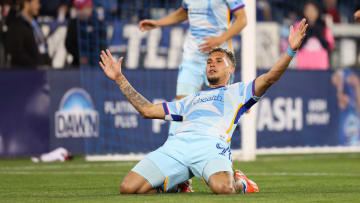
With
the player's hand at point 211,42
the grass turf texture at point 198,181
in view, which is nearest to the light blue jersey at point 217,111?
the grass turf texture at point 198,181

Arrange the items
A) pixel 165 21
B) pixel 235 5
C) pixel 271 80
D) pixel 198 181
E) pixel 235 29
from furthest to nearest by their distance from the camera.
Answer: pixel 165 21 < pixel 235 5 < pixel 235 29 < pixel 198 181 < pixel 271 80

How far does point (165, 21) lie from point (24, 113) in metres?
3.69

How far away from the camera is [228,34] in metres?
8.21

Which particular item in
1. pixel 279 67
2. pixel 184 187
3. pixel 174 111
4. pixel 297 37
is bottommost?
pixel 184 187

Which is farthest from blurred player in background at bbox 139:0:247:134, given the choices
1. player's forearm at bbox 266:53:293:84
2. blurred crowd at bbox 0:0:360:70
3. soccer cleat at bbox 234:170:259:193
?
blurred crowd at bbox 0:0:360:70

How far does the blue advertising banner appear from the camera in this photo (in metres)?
11.4

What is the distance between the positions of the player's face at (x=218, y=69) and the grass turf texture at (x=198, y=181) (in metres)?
0.93

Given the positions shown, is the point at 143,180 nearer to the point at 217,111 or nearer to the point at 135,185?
the point at 135,185

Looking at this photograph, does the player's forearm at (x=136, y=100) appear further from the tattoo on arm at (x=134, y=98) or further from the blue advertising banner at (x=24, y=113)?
the blue advertising banner at (x=24, y=113)

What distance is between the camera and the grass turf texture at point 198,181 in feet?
18.4

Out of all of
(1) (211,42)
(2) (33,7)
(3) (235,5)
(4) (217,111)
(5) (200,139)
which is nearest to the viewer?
(5) (200,139)

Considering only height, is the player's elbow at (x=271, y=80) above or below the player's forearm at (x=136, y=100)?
above

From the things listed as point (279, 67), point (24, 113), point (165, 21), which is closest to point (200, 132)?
point (279, 67)

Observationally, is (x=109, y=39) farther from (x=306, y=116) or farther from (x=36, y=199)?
(x=36, y=199)
